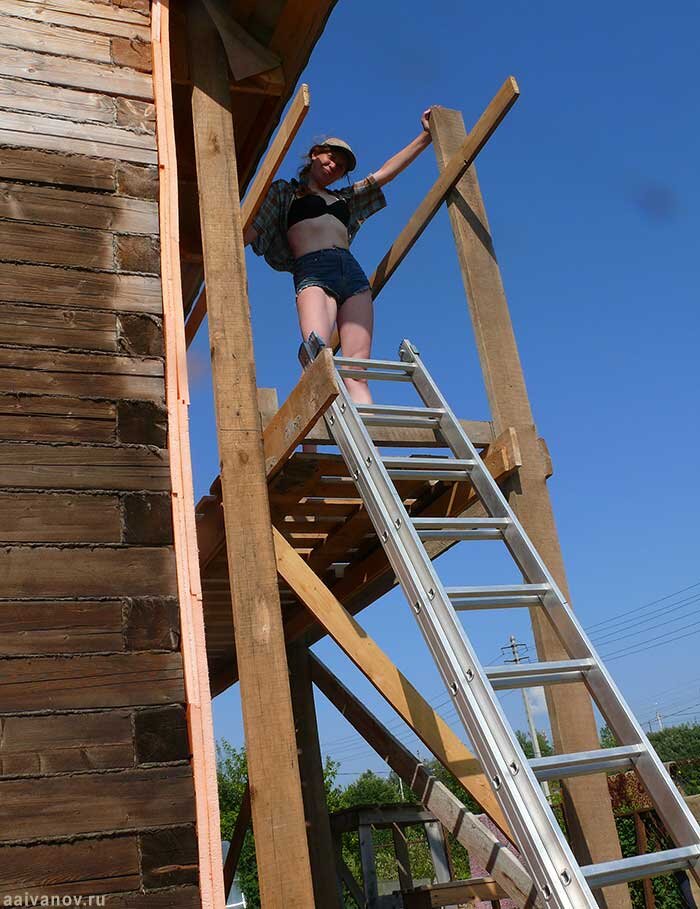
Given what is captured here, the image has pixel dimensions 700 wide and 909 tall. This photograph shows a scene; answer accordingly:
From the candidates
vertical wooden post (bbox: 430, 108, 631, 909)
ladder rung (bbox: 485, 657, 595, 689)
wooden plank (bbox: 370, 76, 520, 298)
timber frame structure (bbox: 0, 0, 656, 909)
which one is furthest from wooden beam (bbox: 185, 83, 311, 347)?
ladder rung (bbox: 485, 657, 595, 689)

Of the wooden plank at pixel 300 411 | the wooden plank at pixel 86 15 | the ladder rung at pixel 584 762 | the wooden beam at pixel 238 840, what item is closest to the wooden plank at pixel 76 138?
the wooden plank at pixel 86 15

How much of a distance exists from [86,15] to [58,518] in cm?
229

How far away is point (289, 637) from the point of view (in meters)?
6.51

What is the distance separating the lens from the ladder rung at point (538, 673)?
10.8 ft

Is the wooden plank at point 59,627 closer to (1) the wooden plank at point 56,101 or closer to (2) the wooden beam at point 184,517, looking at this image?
(2) the wooden beam at point 184,517

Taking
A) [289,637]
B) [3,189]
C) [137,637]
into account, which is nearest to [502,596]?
[137,637]

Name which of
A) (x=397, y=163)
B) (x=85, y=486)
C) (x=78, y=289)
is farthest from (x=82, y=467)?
(x=397, y=163)

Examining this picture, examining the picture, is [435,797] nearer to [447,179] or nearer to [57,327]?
[57,327]

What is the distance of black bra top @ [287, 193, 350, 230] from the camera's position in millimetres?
5285

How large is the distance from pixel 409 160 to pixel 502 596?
127 inches

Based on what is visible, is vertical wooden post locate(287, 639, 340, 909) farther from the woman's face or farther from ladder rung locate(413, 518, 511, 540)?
the woman's face

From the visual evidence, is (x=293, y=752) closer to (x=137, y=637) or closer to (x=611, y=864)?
(x=137, y=637)

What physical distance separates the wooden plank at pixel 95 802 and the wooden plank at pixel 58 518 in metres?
0.74

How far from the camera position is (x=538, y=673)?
3305 millimetres
